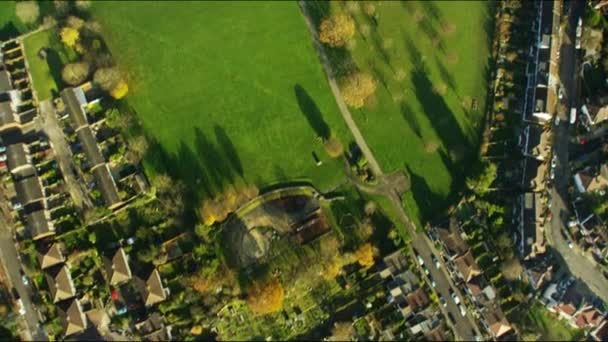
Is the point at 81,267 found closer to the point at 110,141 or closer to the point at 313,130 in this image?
the point at 110,141

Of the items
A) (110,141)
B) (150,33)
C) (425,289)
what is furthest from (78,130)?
(425,289)

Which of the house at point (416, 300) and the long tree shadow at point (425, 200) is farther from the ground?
the long tree shadow at point (425, 200)

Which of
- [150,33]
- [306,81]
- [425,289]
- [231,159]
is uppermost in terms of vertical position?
[150,33]

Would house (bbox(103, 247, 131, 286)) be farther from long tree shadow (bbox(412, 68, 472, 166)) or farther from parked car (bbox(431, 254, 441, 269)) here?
long tree shadow (bbox(412, 68, 472, 166))

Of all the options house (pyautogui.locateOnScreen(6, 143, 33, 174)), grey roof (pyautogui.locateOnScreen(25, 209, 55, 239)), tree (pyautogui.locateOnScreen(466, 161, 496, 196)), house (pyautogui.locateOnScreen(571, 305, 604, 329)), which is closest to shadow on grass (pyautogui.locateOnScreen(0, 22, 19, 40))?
house (pyautogui.locateOnScreen(6, 143, 33, 174))

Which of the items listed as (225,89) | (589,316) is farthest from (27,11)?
(589,316)

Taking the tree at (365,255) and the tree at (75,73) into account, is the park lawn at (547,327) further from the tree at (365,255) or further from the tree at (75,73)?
the tree at (75,73)

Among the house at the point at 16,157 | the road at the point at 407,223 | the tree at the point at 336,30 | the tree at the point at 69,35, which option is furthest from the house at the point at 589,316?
the tree at the point at 69,35
